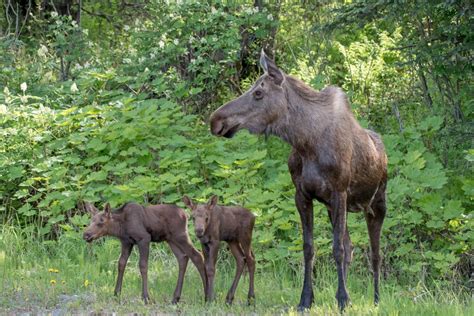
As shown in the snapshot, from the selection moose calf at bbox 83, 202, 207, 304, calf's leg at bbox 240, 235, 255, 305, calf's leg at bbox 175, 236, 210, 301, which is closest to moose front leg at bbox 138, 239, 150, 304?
moose calf at bbox 83, 202, 207, 304

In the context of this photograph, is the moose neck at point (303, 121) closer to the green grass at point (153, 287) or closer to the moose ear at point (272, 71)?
the moose ear at point (272, 71)

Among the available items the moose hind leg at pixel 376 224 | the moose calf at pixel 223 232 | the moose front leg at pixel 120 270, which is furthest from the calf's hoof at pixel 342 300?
the moose front leg at pixel 120 270

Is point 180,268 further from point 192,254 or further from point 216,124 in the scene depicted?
point 216,124

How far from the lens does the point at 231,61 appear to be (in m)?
15.8

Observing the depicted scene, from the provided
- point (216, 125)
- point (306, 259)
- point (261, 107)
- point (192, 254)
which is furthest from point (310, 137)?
point (192, 254)

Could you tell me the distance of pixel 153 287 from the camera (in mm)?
10680

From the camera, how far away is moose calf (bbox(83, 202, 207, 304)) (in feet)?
32.9

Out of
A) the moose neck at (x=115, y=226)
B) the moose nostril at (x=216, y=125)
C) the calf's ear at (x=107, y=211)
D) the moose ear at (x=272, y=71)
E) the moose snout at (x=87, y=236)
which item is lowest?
the moose snout at (x=87, y=236)

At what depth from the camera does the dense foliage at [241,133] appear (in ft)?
40.1

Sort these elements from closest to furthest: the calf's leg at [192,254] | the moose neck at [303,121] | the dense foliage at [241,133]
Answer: the moose neck at [303,121], the calf's leg at [192,254], the dense foliage at [241,133]

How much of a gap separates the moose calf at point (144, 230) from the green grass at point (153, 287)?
356 millimetres

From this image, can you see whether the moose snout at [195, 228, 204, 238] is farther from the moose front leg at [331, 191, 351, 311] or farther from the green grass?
the moose front leg at [331, 191, 351, 311]

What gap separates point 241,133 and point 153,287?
415 cm

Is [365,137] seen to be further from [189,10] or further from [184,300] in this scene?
[189,10]
